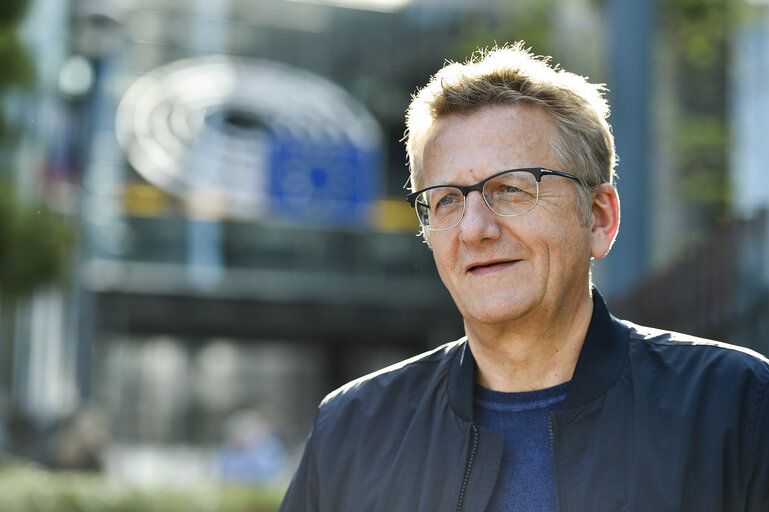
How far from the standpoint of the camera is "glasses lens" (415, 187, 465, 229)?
2357 millimetres

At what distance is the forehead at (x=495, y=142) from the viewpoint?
2.32 m

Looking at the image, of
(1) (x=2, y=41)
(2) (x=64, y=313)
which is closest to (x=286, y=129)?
(2) (x=64, y=313)

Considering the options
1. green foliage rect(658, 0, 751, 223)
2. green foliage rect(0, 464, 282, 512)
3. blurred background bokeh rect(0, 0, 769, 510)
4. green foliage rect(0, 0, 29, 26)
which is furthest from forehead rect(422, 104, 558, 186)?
green foliage rect(658, 0, 751, 223)

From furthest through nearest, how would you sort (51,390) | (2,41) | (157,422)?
(157,422), (51,390), (2,41)

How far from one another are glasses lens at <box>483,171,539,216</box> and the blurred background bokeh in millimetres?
8318

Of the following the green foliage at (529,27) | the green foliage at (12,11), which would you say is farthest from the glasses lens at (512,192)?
the green foliage at (529,27)

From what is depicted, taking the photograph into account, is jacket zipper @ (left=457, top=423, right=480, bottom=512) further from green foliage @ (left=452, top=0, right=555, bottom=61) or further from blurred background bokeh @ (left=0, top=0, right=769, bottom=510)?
green foliage @ (left=452, top=0, right=555, bottom=61)

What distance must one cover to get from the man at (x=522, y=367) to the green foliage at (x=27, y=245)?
788cm

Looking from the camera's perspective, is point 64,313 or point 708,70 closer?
point 708,70

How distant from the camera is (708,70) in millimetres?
14016

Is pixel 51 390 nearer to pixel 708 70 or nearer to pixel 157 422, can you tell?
pixel 157 422

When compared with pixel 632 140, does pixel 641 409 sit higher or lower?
lower

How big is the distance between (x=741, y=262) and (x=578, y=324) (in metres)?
2.59

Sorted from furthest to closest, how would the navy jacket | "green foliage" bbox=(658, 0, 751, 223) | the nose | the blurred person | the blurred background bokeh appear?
"green foliage" bbox=(658, 0, 751, 223), the blurred background bokeh, the blurred person, the nose, the navy jacket
